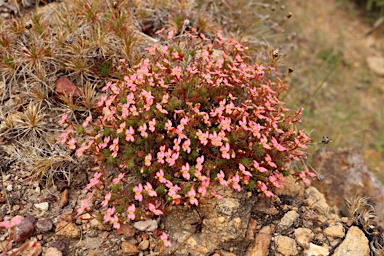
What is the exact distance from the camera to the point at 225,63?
419 centimetres

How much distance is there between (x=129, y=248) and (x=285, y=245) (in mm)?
1365

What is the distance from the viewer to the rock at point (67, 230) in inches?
130

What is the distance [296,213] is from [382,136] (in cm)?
358

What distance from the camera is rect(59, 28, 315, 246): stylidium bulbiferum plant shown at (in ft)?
11.0

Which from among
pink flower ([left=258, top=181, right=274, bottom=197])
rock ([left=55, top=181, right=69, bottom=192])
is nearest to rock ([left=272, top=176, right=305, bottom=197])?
pink flower ([left=258, top=181, right=274, bottom=197])

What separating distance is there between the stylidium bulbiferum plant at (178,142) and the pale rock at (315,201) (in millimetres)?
409

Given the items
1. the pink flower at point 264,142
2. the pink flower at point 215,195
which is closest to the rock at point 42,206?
the pink flower at point 215,195

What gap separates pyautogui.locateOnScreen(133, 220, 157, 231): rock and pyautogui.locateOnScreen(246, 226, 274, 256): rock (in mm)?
851

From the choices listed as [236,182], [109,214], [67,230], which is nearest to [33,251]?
[67,230]

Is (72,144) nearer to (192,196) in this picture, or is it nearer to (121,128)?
(121,128)

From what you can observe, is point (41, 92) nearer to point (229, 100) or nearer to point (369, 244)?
point (229, 100)

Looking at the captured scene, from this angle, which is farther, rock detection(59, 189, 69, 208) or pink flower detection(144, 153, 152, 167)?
rock detection(59, 189, 69, 208)

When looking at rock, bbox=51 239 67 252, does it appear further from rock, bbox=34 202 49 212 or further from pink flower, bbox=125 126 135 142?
pink flower, bbox=125 126 135 142

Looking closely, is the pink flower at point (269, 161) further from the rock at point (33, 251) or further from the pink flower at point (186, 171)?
the rock at point (33, 251)
